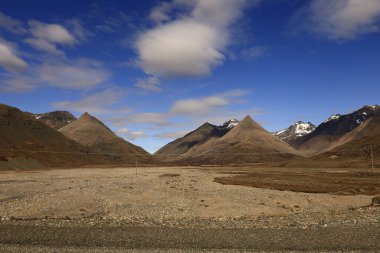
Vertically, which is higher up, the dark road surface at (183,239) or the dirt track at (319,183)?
the dirt track at (319,183)

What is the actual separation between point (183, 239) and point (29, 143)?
159 metres

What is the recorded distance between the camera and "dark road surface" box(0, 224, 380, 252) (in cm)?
2134

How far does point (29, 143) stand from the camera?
16788cm

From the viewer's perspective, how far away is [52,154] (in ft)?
572

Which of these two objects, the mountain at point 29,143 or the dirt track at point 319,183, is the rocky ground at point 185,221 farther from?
the mountain at point 29,143

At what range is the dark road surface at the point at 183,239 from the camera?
21.3m

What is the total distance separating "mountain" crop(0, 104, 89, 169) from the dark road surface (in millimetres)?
105321

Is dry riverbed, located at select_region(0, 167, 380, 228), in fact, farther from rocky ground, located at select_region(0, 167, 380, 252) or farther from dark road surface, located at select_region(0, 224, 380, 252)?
dark road surface, located at select_region(0, 224, 380, 252)

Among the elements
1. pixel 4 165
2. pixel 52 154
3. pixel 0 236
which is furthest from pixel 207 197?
pixel 52 154

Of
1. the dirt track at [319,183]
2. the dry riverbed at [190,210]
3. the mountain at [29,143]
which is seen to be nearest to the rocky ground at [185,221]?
the dry riverbed at [190,210]

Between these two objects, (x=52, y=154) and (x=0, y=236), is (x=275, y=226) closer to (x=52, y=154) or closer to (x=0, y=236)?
(x=0, y=236)

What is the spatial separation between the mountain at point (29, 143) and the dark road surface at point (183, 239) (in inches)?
4146

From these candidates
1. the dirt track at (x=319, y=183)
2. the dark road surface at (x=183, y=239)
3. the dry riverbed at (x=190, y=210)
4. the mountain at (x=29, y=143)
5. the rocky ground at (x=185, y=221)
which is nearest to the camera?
the dark road surface at (x=183, y=239)

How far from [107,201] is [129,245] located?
19600 mm
